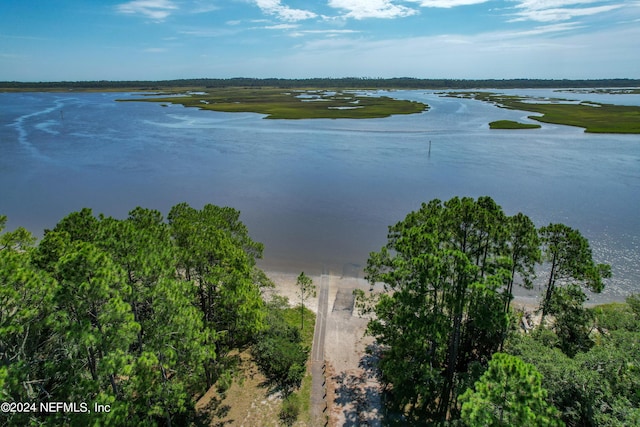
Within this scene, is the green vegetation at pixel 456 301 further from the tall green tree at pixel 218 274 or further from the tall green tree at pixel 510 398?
the tall green tree at pixel 218 274

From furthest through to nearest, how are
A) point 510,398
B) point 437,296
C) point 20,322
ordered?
point 437,296 → point 20,322 → point 510,398

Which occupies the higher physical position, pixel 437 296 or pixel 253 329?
pixel 437 296

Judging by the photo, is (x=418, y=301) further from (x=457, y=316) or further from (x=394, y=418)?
(x=394, y=418)

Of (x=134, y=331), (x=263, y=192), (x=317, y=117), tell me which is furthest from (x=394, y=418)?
(x=317, y=117)

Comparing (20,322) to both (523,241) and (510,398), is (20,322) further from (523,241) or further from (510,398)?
(523,241)

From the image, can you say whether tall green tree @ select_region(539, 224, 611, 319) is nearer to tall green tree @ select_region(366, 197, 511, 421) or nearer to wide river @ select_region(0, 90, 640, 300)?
tall green tree @ select_region(366, 197, 511, 421)

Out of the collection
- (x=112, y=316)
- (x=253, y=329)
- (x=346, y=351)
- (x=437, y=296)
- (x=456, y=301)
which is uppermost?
(x=112, y=316)

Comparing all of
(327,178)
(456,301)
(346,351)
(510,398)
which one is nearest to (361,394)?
(346,351)
